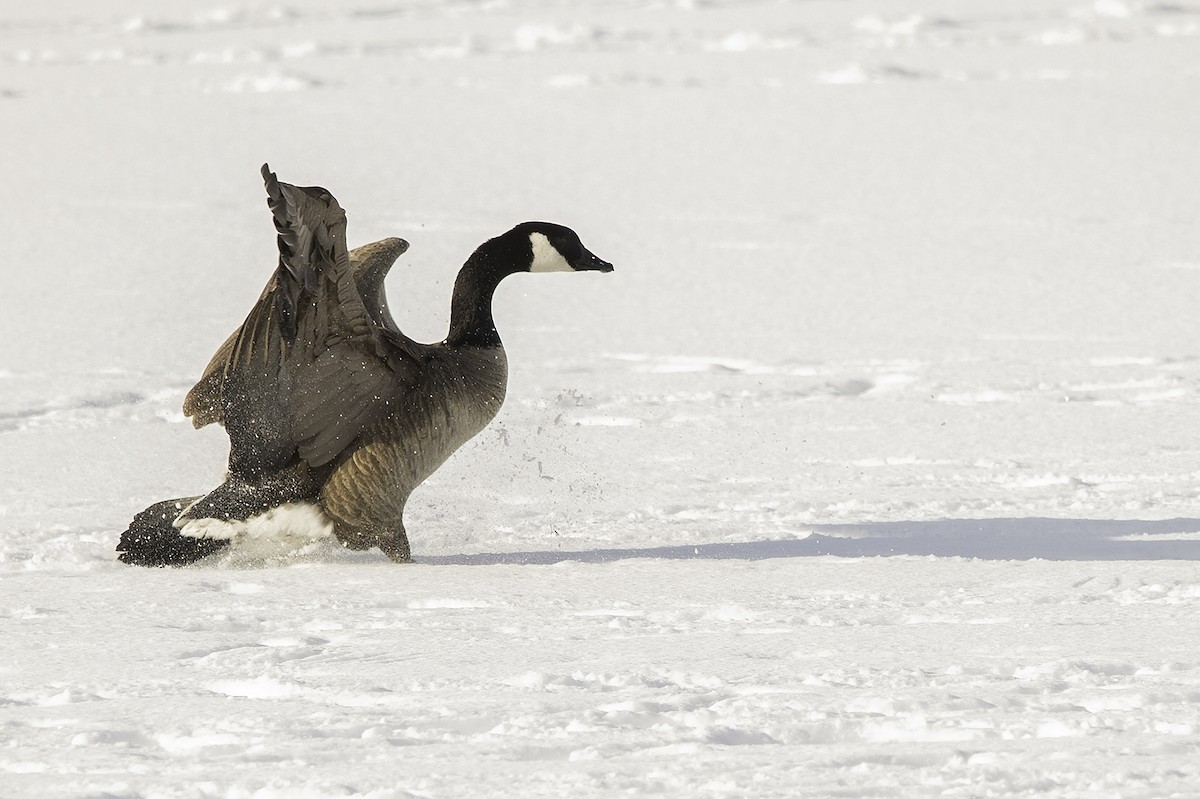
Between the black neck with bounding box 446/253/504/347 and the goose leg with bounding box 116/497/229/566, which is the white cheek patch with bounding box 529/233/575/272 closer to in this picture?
the black neck with bounding box 446/253/504/347

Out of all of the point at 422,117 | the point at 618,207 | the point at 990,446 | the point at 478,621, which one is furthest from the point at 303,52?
the point at 478,621

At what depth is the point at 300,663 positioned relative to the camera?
3.11 metres

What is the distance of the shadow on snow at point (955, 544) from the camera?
4145 mm

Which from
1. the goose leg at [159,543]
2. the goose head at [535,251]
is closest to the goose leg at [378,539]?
the goose leg at [159,543]

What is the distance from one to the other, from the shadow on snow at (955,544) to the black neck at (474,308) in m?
0.62

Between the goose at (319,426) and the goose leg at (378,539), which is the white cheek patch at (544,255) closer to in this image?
the goose at (319,426)

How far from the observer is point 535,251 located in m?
4.83

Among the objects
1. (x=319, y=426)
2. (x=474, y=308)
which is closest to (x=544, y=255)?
(x=474, y=308)

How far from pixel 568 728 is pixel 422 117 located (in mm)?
9443

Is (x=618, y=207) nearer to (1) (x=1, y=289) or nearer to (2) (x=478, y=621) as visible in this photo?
(1) (x=1, y=289)

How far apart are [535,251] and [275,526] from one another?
1.16 m

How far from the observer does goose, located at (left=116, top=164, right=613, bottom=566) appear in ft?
13.3

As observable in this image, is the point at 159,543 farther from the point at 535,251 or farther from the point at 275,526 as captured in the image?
the point at 535,251

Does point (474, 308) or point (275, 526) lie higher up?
point (474, 308)
